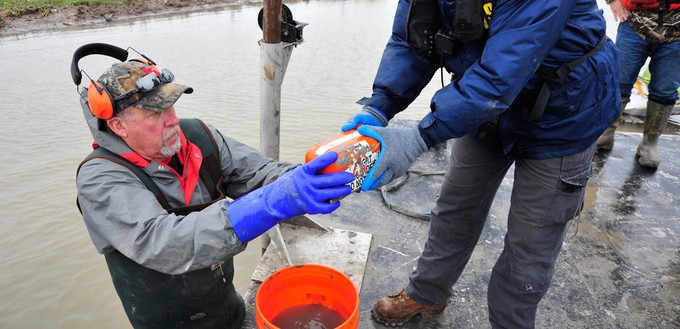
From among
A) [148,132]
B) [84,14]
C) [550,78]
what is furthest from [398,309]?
[84,14]

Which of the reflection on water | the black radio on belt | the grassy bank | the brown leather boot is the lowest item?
the reflection on water

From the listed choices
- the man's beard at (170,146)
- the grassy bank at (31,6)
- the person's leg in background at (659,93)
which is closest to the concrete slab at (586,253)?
the person's leg in background at (659,93)

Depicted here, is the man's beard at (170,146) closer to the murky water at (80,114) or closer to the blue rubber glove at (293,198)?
the blue rubber glove at (293,198)

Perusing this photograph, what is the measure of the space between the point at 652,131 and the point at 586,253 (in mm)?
2055

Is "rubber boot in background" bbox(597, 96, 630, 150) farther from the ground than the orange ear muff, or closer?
closer

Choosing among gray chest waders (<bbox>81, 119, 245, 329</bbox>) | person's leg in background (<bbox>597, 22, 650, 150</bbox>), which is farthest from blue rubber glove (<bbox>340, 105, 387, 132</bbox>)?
person's leg in background (<bbox>597, 22, 650, 150</bbox>)

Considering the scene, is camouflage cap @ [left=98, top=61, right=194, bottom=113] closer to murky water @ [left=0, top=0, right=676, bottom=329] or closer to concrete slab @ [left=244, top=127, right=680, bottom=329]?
concrete slab @ [left=244, top=127, right=680, bottom=329]

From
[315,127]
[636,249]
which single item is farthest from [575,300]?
[315,127]

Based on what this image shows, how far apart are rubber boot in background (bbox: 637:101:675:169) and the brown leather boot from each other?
3.31 metres

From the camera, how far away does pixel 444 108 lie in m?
1.57

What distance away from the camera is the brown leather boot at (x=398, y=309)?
2.31 metres

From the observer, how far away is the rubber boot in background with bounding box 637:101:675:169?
404cm

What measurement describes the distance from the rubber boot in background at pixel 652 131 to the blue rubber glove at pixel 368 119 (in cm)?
355

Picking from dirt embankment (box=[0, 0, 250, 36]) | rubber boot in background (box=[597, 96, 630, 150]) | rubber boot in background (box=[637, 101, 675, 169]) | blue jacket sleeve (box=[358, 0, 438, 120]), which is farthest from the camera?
dirt embankment (box=[0, 0, 250, 36])
